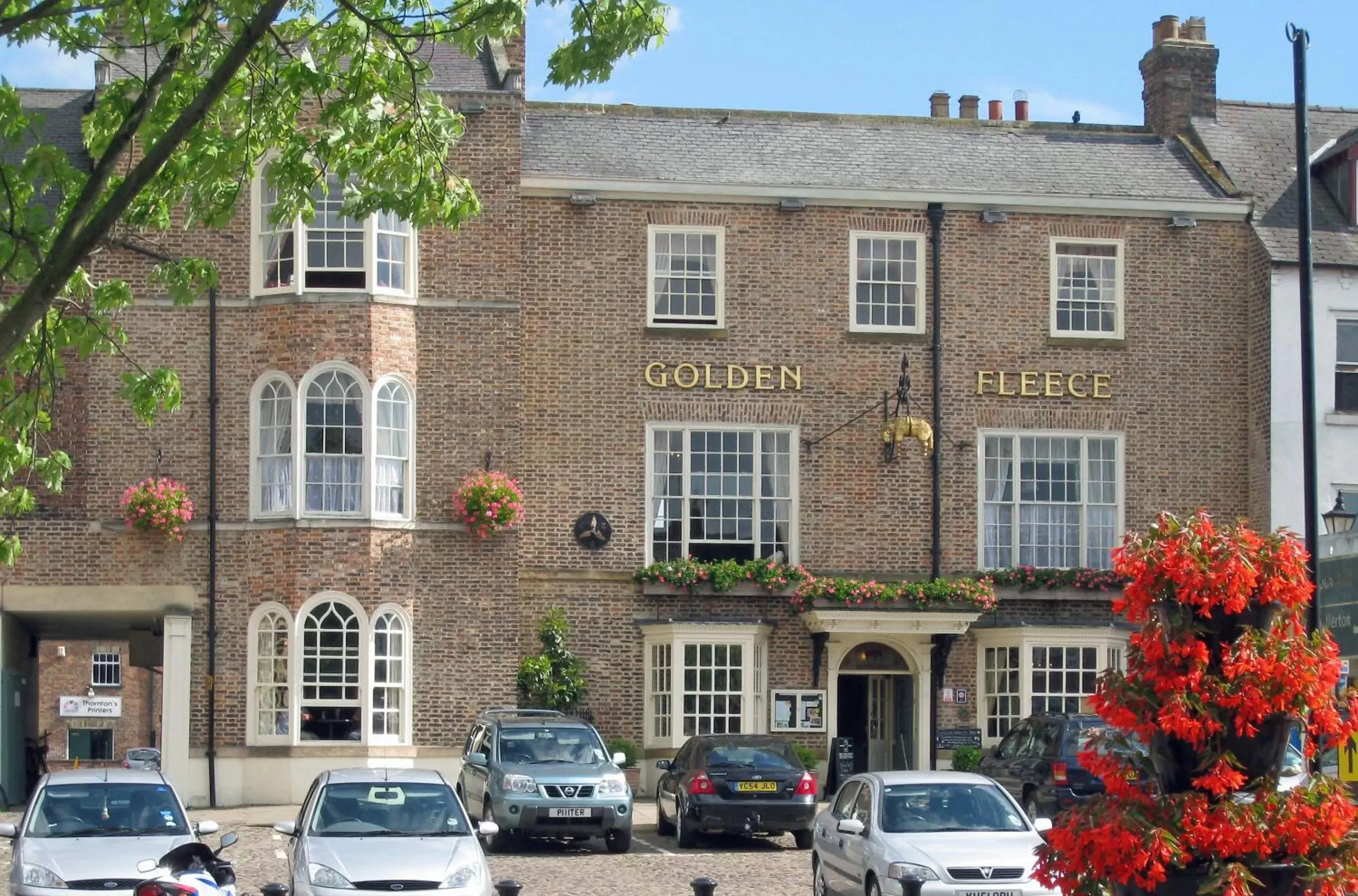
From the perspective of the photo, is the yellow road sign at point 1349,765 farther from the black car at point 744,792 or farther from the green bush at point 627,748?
the green bush at point 627,748

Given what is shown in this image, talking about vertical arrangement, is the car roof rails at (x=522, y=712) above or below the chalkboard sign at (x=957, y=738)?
above

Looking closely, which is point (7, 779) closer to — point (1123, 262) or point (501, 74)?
point (501, 74)

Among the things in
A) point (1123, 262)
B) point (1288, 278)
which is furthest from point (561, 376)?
point (1288, 278)

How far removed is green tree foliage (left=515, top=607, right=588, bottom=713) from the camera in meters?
31.8

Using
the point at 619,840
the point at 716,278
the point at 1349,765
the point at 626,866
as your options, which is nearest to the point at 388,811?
the point at 626,866

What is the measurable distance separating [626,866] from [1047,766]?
551 centimetres

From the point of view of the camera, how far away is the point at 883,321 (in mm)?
33844

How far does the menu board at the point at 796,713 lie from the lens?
32812 mm

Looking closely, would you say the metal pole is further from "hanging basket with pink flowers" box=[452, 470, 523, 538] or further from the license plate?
"hanging basket with pink flowers" box=[452, 470, 523, 538]

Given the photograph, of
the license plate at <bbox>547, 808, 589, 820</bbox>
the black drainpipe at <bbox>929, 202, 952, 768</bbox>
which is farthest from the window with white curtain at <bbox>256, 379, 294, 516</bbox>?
the black drainpipe at <bbox>929, 202, 952, 768</bbox>

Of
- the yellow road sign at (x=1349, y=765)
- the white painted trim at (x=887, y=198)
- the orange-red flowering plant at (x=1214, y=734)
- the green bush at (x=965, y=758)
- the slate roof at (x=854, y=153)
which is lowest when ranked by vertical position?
the green bush at (x=965, y=758)

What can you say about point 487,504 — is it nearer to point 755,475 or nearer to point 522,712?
point 522,712

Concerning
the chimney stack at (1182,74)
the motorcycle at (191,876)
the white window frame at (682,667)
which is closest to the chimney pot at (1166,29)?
the chimney stack at (1182,74)

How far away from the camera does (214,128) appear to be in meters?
15.5
